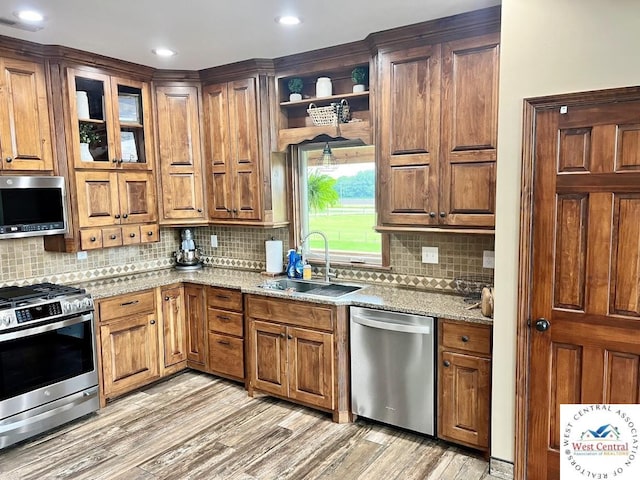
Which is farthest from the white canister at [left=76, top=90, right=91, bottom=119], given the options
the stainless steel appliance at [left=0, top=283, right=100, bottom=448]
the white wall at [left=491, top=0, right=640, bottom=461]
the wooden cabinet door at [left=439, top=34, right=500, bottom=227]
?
the white wall at [left=491, top=0, right=640, bottom=461]

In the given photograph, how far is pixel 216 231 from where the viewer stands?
15.0 ft

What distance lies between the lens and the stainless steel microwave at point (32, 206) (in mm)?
3109

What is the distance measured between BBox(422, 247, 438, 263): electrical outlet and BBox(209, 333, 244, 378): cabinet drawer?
1578 millimetres

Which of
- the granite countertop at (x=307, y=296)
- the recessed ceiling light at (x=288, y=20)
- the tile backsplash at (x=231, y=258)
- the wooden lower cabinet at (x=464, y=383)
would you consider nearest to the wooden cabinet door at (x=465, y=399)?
the wooden lower cabinet at (x=464, y=383)

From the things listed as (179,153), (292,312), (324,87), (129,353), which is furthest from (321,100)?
(129,353)

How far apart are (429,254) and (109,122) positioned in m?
2.66

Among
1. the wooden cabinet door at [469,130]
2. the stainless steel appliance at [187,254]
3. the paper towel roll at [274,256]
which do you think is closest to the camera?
the wooden cabinet door at [469,130]

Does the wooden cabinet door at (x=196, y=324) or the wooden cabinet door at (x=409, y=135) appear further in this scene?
the wooden cabinet door at (x=196, y=324)

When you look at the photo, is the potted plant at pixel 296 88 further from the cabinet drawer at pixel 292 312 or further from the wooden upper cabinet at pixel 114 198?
the cabinet drawer at pixel 292 312

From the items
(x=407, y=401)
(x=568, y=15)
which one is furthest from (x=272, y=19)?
(x=407, y=401)

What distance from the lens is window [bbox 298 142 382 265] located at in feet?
12.2

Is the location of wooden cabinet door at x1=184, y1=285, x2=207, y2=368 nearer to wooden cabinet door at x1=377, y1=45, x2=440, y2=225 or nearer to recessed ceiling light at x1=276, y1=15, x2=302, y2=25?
wooden cabinet door at x1=377, y1=45, x2=440, y2=225

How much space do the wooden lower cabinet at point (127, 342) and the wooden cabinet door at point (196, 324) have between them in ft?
1.02

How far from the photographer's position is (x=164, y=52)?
3.48m
